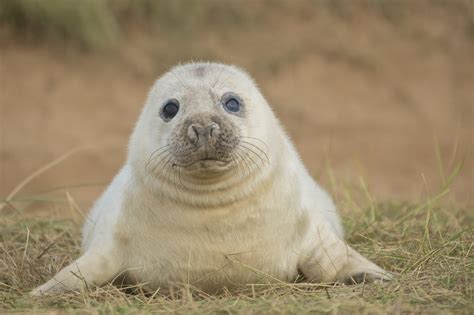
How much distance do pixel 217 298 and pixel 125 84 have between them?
9298mm

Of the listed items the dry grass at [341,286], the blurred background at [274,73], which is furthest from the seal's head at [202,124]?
the blurred background at [274,73]

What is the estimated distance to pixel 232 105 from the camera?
4633 mm

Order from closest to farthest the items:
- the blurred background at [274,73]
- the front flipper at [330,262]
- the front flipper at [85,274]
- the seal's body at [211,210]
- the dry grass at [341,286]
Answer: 1. the dry grass at [341,286]
2. the seal's body at [211,210]
3. the front flipper at [85,274]
4. the front flipper at [330,262]
5. the blurred background at [274,73]

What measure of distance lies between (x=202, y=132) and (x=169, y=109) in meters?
0.44

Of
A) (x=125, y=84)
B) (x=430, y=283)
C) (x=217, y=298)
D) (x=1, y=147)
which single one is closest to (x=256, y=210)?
(x=217, y=298)

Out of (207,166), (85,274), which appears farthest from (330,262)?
(85,274)

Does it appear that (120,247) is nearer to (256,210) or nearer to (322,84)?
(256,210)

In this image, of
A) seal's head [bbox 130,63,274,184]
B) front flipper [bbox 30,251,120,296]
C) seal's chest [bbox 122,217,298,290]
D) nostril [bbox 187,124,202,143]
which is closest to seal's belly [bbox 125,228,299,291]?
seal's chest [bbox 122,217,298,290]

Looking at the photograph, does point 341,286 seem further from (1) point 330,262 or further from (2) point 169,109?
(2) point 169,109

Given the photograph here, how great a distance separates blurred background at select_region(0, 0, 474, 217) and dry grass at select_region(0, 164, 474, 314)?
16.3ft

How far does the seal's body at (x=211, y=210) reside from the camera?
14.6 feet

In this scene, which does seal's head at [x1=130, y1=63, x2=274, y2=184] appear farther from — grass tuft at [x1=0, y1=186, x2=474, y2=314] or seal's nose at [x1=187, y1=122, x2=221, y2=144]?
grass tuft at [x1=0, y1=186, x2=474, y2=314]

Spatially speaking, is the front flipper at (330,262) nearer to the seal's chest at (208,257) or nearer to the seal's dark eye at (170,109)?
the seal's chest at (208,257)

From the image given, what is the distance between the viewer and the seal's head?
4.29 metres
